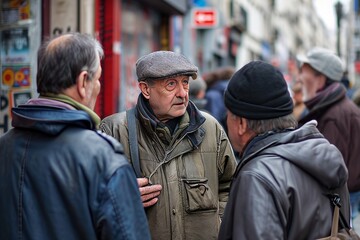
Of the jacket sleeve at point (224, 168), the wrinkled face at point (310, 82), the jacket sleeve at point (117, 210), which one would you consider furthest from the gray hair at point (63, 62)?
the wrinkled face at point (310, 82)

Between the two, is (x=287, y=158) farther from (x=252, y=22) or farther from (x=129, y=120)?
(x=252, y=22)

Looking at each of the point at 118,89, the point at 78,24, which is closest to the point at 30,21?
the point at 78,24

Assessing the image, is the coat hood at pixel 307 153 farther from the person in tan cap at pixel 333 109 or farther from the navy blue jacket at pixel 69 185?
the person in tan cap at pixel 333 109

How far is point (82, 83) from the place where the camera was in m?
2.89

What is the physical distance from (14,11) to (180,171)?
4188 millimetres

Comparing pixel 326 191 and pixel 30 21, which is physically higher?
pixel 30 21

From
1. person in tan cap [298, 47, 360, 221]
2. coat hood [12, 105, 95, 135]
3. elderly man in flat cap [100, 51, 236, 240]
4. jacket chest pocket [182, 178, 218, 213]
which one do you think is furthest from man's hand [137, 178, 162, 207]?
person in tan cap [298, 47, 360, 221]

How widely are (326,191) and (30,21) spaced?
5001 mm

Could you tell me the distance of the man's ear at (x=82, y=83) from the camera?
9.45 feet

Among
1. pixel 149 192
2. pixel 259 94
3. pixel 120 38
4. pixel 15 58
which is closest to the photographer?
pixel 259 94

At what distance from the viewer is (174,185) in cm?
374

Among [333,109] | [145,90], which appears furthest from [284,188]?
[333,109]

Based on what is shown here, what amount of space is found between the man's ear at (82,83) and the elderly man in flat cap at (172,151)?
0.89m

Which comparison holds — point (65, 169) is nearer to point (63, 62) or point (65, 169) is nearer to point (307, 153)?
point (63, 62)
